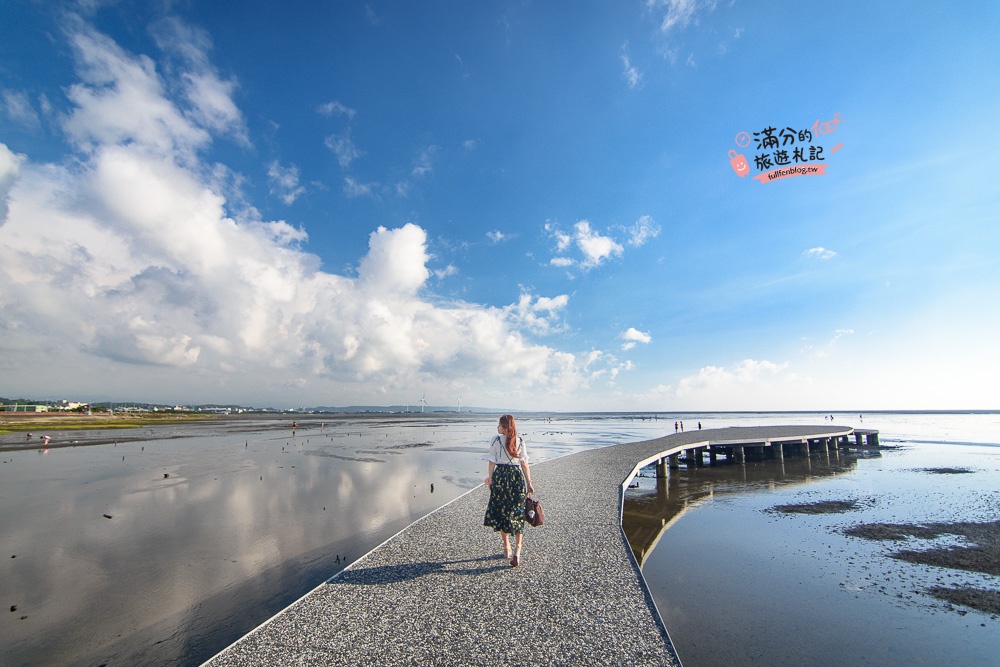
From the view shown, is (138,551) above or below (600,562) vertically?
below

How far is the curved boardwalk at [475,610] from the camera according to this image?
4.49 metres

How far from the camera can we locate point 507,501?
706cm

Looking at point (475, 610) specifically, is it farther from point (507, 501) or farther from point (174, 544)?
point (174, 544)

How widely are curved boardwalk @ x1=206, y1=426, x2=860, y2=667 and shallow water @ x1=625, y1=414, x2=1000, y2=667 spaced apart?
Result: 1999 mm

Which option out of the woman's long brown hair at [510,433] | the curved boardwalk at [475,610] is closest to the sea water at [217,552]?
the curved boardwalk at [475,610]

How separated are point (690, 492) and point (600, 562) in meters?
14.8

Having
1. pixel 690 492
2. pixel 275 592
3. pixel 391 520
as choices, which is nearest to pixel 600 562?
pixel 275 592

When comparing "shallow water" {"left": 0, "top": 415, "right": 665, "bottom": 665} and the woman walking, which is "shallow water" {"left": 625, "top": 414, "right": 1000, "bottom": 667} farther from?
"shallow water" {"left": 0, "top": 415, "right": 665, "bottom": 665}

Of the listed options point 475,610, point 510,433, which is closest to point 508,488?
point 510,433

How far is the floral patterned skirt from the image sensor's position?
23.0 feet

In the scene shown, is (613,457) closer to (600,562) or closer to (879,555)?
(879,555)

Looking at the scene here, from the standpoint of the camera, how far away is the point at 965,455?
30.9m

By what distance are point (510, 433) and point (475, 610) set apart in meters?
2.67

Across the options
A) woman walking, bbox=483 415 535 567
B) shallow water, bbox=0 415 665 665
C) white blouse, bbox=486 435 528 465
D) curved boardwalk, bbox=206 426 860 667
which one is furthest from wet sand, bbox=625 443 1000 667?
shallow water, bbox=0 415 665 665
